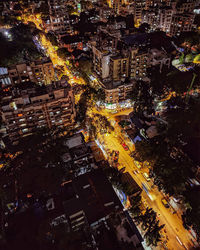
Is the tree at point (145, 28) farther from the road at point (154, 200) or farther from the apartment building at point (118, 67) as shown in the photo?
the road at point (154, 200)

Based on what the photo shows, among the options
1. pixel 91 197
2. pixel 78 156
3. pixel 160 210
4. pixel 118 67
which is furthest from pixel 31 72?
pixel 160 210

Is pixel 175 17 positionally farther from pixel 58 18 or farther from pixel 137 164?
pixel 137 164

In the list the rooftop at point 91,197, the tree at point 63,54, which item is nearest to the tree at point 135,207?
the rooftop at point 91,197

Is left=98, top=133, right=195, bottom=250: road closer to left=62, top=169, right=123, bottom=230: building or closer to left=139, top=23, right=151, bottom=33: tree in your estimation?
left=62, top=169, right=123, bottom=230: building

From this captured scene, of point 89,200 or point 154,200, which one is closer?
point 89,200

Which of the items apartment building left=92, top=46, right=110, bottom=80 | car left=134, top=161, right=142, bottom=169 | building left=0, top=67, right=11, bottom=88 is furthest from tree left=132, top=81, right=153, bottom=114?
building left=0, top=67, right=11, bottom=88

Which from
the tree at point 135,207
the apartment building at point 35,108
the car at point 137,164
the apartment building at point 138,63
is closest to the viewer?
the tree at point 135,207
